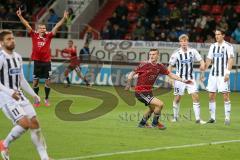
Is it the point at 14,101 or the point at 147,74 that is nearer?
the point at 14,101

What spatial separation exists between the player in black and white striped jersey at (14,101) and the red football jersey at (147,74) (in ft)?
15.6

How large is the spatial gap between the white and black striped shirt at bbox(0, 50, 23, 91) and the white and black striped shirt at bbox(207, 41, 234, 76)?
7.10 meters

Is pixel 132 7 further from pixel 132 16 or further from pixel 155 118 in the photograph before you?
pixel 155 118

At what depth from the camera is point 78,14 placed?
3550 centimetres

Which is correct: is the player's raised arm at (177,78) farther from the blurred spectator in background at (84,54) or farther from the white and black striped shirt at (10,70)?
the blurred spectator in background at (84,54)

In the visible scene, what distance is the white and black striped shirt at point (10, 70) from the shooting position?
35.4ft

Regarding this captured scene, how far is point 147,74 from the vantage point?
15383 mm

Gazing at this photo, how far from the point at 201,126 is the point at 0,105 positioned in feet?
21.2

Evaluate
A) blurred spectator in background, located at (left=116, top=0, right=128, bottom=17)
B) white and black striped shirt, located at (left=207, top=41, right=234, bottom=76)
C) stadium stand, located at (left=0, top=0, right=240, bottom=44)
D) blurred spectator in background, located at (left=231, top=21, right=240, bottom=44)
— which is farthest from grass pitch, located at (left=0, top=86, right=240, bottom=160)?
blurred spectator in background, located at (left=116, top=0, right=128, bottom=17)

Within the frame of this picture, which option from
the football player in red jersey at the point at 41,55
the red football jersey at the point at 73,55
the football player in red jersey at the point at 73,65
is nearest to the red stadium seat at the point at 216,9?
the football player in red jersey at the point at 73,65

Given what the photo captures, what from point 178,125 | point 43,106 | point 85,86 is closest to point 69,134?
point 178,125

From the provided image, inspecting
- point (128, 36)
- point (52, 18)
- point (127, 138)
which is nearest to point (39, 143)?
point (127, 138)

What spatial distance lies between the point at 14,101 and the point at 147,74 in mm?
5294

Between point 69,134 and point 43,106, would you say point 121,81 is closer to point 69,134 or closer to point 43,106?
point 43,106
